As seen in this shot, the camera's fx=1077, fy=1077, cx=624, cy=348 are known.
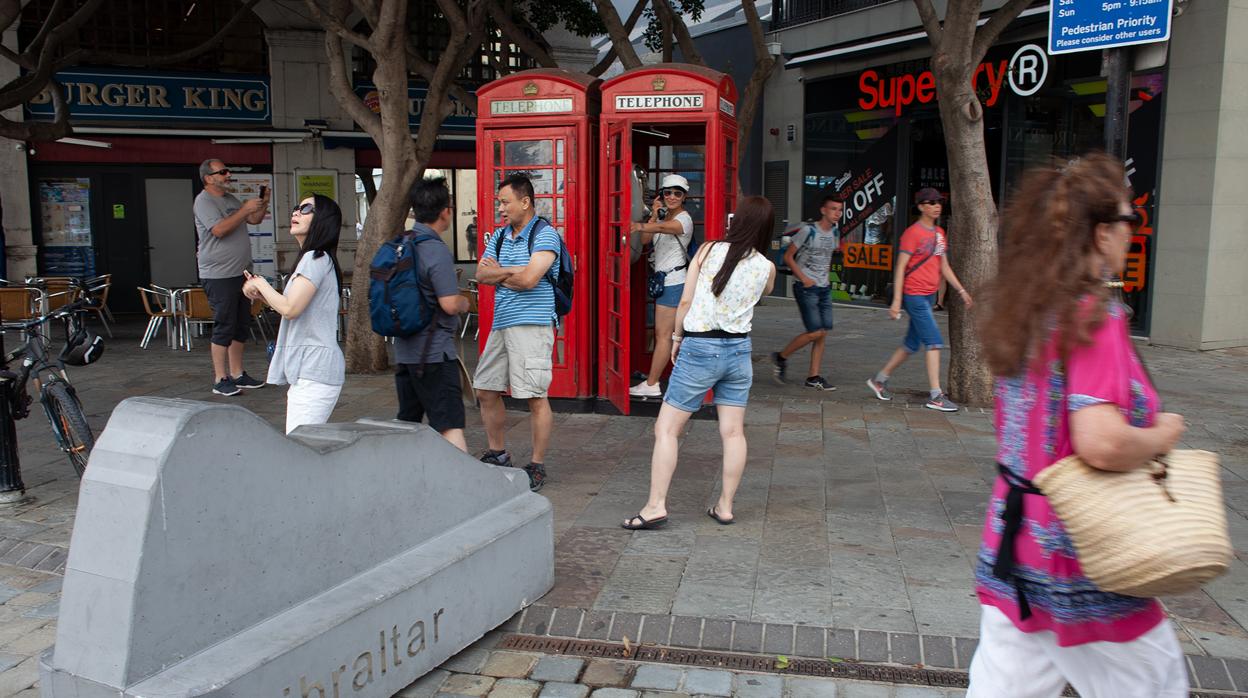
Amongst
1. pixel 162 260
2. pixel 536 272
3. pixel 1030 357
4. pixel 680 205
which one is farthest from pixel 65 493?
pixel 162 260

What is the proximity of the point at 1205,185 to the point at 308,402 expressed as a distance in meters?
10.1

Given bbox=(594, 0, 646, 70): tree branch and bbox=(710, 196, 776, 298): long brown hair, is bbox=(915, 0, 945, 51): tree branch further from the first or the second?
bbox=(710, 196, 776, 298): long brown hair

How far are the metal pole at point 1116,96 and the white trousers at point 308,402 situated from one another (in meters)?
3.91

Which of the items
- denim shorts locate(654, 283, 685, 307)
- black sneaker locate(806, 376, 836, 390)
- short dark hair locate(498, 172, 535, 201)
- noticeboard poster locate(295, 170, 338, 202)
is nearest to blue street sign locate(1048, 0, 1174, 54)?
short dark hair locate(498, 172, 535, 201)

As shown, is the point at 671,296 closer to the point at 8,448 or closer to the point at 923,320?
the point at 923,320

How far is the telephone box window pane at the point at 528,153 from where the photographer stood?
26.9ft

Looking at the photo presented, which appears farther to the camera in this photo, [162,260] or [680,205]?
[162,260]

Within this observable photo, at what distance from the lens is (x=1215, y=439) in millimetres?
7664

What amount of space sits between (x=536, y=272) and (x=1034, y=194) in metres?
3.58

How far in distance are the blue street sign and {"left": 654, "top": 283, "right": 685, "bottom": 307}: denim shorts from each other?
3445 mm

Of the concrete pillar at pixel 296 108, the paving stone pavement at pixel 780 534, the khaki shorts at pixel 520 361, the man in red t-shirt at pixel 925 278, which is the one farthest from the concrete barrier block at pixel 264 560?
the concrete pillar at pixel 296 108

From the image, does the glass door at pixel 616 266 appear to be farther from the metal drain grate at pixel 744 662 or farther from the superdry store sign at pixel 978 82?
the superdry store sign at pixel 978 82

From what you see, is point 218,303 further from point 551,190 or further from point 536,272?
point 536,272

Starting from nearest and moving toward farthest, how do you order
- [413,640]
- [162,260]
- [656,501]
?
[413,640], [656,501], [162,260]
